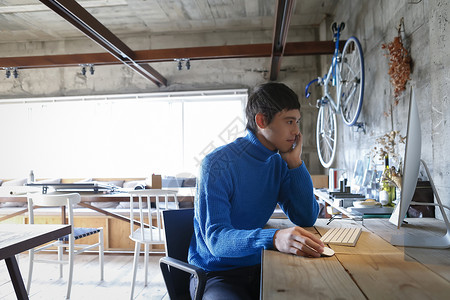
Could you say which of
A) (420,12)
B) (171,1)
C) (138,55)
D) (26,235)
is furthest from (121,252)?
(420,12)

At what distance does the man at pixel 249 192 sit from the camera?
1.24 meters

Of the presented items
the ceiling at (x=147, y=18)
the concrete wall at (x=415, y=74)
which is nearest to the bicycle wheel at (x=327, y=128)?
the concrete wall at (x=415, y=74)

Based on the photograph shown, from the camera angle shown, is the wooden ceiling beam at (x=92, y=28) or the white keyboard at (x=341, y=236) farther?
the wooden ceiling beam at (x=92, y=28)

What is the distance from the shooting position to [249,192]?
142cm

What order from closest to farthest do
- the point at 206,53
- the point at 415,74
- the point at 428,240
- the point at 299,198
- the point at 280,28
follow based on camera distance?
the point at 428,240, the point at 299,198, the point at 415,74, the point at 280,28, the point at 206,53

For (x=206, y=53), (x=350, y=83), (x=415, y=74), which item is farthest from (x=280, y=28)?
(x=415, y=74)

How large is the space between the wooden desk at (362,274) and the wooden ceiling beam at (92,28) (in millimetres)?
3190

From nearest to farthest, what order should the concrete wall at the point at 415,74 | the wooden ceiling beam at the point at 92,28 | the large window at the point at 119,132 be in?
the concrete wall at the point at 415,74, the wooden ceiling beam at the point at 92,28, the large window at the point at 119,132

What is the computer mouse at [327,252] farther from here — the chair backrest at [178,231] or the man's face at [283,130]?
the chair backrest at [178,231]

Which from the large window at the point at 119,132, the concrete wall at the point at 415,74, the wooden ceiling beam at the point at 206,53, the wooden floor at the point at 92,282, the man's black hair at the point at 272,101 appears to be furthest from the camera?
the large window at the point at 119,132

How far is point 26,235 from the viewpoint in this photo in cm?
172

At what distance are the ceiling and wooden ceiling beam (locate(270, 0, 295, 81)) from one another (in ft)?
0.18

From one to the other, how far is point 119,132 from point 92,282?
3.65 metres

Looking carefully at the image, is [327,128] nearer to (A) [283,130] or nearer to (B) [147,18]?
(B) [147,18]
